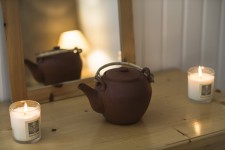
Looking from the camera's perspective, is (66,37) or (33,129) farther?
(66,37)

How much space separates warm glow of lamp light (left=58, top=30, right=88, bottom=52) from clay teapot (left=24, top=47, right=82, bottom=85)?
0.05 ft

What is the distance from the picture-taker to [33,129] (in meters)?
1.02

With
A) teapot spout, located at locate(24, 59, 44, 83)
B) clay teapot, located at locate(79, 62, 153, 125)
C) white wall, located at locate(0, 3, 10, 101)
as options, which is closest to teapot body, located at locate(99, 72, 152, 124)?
clay teapot, located at locate(79, 62, 153, 125)

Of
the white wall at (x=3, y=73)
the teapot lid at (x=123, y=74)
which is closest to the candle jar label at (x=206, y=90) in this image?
the teapot lid at (x=123, y=74)

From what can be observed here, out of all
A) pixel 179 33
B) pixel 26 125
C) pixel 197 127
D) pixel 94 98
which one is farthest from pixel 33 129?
pixel 179 33

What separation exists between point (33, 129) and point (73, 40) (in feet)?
1.22

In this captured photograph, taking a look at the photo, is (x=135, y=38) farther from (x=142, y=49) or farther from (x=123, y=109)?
(x=123, y=109)

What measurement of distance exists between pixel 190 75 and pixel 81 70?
35 cm

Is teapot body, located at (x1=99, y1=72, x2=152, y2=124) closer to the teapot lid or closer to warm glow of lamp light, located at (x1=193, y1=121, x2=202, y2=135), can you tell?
the teapot lid

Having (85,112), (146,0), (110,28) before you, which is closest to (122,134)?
(85,112)

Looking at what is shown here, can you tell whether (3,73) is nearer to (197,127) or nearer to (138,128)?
(138,128)

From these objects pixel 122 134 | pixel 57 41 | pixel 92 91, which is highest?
pixel 57 41

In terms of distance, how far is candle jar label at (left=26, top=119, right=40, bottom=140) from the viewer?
1.02 meters

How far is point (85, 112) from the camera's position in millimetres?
1213
